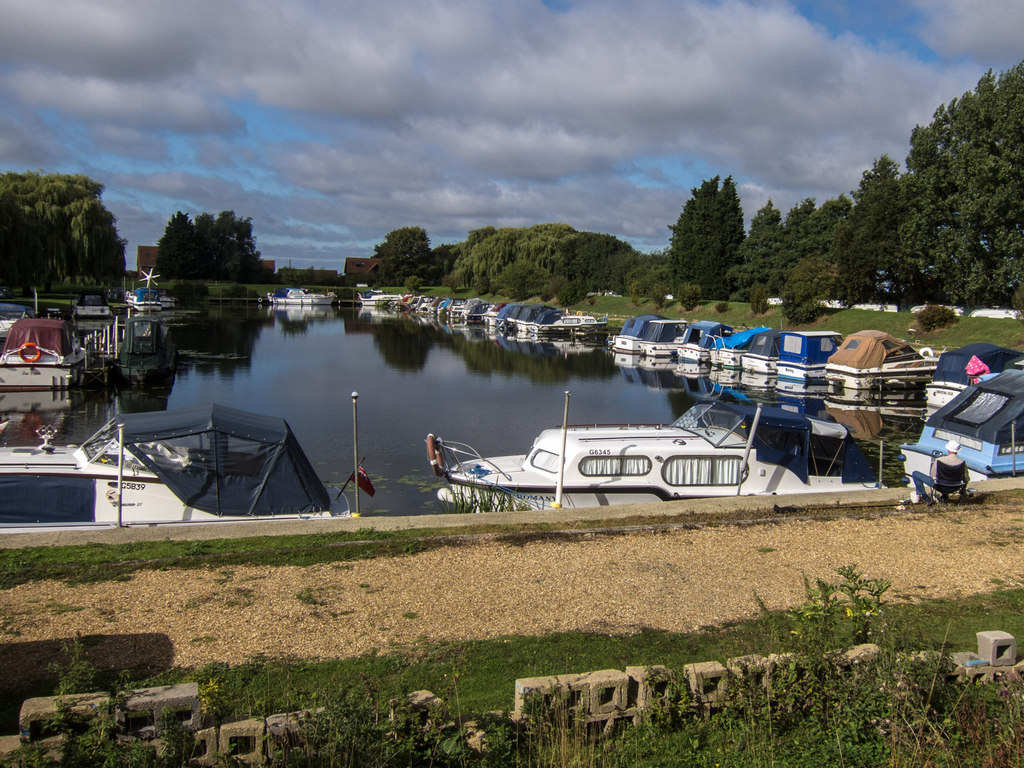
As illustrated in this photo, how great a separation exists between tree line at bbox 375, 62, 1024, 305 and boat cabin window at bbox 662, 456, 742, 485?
4094 centimetres

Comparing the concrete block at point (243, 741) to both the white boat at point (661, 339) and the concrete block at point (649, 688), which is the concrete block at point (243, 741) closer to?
the concrete block at point (649, 688)

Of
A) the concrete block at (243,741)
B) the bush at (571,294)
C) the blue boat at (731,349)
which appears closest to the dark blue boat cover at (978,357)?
the blue boat at (731,349)

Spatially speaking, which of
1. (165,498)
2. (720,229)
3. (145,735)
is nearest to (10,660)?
(145,735)

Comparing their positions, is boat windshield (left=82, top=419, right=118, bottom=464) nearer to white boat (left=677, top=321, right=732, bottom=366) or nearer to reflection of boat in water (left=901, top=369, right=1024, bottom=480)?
reflection of boat in water (left=901, top=369, right=1024, bottom=480)

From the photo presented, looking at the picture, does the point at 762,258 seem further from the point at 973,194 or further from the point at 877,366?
the point at 877,366

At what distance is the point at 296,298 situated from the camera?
114938 millimetres

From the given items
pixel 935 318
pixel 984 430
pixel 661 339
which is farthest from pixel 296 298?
pixel 984 430

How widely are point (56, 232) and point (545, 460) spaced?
62.8m

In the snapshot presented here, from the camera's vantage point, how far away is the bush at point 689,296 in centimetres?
7194

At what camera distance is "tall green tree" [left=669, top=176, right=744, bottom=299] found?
77.4m

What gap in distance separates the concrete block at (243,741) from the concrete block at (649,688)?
266cm

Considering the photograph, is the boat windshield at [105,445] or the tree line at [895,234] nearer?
the boat windshield at [105,445]

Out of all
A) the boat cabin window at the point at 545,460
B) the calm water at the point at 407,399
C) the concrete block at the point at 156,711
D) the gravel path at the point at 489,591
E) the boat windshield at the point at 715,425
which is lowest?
the calm water at the point at 407,399

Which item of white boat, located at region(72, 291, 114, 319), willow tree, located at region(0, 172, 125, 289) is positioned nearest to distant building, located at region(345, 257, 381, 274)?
willow tree, located at region(0, 172, 125, 289)
